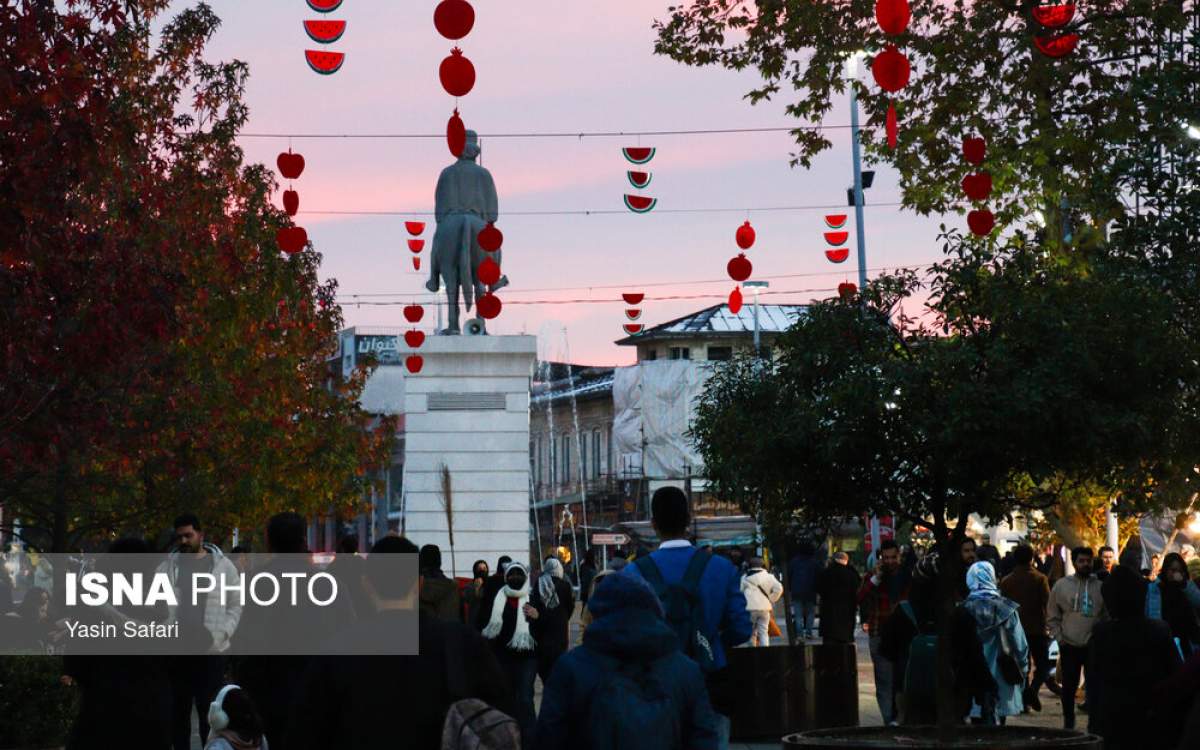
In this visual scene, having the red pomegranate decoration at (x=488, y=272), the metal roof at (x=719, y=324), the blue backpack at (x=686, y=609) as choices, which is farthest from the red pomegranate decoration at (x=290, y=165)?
the metal roof at (x=719, y=324)

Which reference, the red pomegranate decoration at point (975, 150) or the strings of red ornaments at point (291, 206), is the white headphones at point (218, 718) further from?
the strings of red ornaments at point (291, 206)

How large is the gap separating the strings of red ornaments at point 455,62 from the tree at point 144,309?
9.19ft

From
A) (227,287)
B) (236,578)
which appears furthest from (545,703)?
(227,287)

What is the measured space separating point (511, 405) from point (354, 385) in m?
4.53

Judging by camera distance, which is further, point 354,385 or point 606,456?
point 606,456

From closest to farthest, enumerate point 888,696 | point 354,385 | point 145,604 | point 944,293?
point 145,604 → point 944,293 → point 888,696 → point 354,385

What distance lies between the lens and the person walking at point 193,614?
1255cm

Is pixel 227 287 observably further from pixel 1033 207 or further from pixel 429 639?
pixel 429 639

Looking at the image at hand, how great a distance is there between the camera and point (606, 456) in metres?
90.2

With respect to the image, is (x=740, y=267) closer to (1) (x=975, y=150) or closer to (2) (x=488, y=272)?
(2) (x=488, y=272)

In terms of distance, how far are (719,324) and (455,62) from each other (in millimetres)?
73186

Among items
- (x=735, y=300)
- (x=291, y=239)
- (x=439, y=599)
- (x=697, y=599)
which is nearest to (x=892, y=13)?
(x=697, y=599)

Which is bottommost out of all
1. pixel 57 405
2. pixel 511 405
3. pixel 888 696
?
pixel 888 696

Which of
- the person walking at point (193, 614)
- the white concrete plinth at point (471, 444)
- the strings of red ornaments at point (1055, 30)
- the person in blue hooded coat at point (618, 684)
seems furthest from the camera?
the white concrete plinth at point (471, 444)
